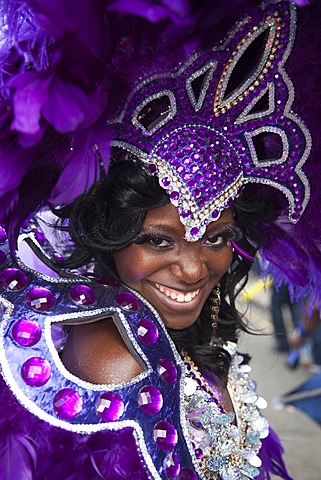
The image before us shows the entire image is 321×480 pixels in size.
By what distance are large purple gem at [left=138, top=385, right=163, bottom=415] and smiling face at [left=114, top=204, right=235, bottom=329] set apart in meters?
0.26

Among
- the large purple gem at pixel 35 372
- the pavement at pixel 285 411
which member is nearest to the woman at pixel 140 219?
the large purple gem at pixel 35 372

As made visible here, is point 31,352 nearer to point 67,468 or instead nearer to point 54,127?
point 67,468

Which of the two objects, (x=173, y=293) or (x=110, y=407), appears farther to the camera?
(x=173, y=293)

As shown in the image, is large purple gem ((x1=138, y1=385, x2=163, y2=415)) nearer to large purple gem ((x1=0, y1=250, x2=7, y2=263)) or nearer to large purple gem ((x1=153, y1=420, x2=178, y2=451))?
large purple gem ((x1=153, y1=420, x2=178, y2=451))

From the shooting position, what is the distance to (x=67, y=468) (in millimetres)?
1351

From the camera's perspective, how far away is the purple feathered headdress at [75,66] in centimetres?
127

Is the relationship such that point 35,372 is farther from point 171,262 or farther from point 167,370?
point 171,262

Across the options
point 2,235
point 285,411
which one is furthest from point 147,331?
point 285,411

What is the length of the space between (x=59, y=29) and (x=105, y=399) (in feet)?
2.13

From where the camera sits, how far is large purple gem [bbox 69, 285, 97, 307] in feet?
4.89

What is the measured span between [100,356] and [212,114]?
0.54 meters

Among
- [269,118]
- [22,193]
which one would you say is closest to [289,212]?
[269,118]

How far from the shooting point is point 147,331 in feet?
4.90

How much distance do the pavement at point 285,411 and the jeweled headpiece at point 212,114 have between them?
34.7 inches
